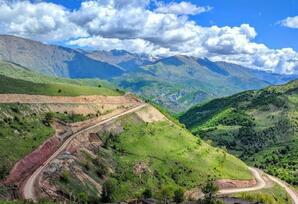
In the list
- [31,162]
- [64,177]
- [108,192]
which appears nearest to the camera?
[64,177]

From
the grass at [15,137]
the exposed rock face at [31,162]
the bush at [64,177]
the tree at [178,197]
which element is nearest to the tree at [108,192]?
the bush at [64,177]

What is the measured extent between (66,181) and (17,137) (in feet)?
96.2

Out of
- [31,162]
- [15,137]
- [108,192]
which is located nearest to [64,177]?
[31,162]

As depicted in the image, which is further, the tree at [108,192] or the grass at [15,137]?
the tree at [108,192]

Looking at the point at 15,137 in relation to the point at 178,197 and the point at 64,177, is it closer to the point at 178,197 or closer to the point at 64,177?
the point at 64,177

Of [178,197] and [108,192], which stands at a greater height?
[108,192]

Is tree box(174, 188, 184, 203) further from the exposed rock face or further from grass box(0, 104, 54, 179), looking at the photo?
grass box(0, 104, 54, 179)

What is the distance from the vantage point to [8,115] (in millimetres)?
193125

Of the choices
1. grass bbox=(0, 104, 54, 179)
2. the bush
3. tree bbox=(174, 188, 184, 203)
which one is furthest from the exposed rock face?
tree bbox=(174, 188, 184, 203)

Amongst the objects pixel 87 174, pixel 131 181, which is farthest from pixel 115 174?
pixel 87 174

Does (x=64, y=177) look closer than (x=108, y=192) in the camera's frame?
Yes

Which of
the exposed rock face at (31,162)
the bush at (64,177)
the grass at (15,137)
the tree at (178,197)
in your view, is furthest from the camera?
the tree at (178,197)

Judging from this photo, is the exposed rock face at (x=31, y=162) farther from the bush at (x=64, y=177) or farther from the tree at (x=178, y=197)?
the tree at (x=178, y=197)

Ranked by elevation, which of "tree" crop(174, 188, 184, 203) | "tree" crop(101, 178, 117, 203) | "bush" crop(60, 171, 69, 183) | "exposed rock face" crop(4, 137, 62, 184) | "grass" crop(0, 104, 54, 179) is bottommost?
"tree" crop(174, 188, 184, 203)
